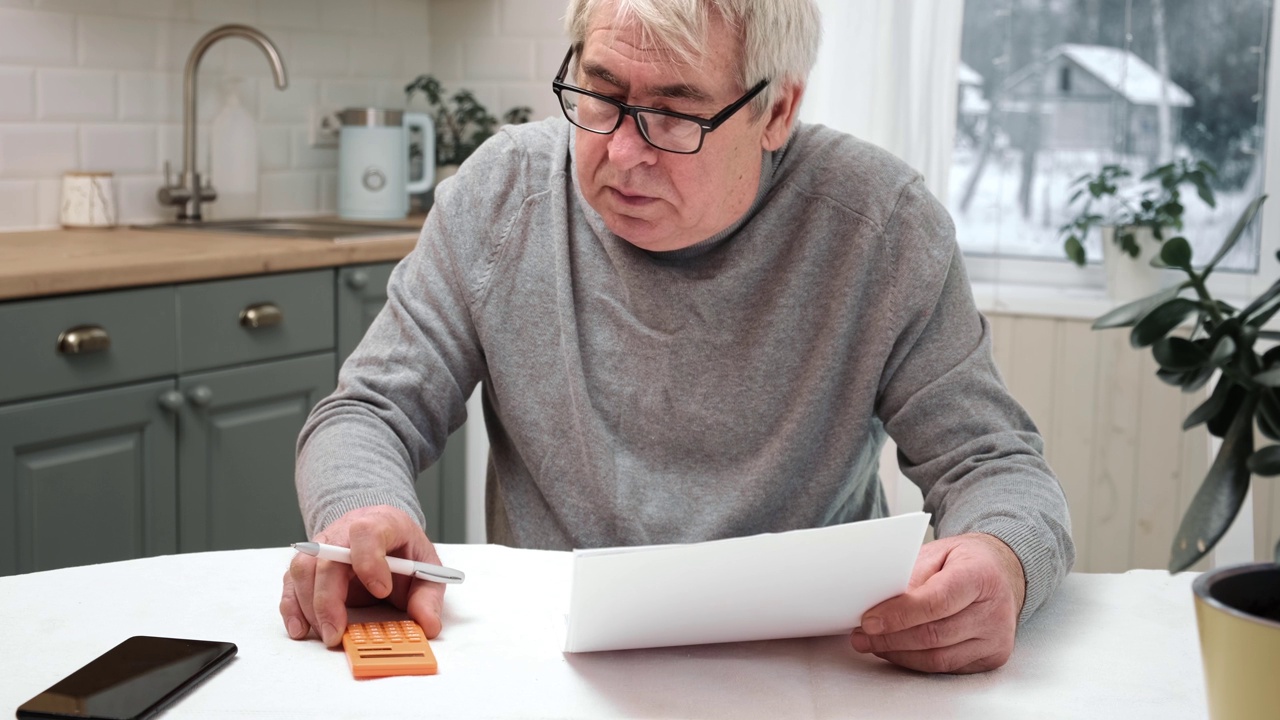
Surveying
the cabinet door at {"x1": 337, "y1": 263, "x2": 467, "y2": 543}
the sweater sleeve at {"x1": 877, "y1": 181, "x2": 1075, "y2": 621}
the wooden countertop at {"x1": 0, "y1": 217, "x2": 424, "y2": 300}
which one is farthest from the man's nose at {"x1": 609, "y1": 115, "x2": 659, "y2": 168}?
the cabinet door at {"x1": 337, "y1": 263, "x2": 467, "y2": 543}

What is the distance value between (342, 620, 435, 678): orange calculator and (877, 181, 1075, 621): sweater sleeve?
51 centimetres

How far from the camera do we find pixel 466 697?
0.87 m

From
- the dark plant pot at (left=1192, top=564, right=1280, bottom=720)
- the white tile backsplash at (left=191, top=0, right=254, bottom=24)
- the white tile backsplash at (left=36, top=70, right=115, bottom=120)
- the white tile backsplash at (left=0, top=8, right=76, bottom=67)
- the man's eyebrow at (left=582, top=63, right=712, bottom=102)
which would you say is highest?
the white tile backsplash at (left=191, top=0, right=254, bottom=24)

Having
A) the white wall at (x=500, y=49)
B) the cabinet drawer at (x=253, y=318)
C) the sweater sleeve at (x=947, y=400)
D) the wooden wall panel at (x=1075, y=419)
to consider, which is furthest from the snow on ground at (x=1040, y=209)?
the sweater sleeve at (x=947, y=400)

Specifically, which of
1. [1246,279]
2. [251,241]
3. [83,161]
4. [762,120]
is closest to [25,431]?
[251,241]

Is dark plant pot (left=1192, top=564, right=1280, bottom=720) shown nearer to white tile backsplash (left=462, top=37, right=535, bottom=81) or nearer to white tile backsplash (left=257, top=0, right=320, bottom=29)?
white tile backsplash (left=257, top=0, right=320, bottom=29)

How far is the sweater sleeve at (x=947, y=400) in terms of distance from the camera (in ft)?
4.05

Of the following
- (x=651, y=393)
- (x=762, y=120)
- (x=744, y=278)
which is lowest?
(x=651, y=393)

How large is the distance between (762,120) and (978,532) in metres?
0.50

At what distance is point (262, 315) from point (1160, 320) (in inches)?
77.3

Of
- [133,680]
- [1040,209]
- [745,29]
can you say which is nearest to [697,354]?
[745,29]

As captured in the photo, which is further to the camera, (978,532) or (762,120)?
(762,120)

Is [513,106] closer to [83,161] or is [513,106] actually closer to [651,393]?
[83,161]

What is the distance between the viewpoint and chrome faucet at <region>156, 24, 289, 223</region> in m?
2.85
